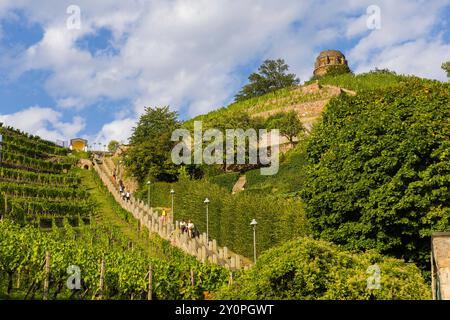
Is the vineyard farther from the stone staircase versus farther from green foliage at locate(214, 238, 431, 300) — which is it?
green foliage at locate(214, 238, 431, 300)

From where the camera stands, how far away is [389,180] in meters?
20.2

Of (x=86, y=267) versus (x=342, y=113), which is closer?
(x=86, y=267)

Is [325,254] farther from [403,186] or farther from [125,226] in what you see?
[125,226]

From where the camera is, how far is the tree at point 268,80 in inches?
3770

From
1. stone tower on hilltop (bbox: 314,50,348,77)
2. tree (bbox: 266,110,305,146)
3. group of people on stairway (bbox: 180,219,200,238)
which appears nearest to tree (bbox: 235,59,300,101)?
stone tower on hilltop (bbox: 314,50,348,77)

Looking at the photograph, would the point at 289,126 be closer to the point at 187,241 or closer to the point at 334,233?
the point at 187,241

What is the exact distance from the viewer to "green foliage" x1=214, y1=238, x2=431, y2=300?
13.1 metres

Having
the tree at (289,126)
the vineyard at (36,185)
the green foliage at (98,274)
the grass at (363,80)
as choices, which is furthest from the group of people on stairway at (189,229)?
the grass at (363,80)

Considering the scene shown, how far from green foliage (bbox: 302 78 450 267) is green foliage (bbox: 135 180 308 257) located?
510cm

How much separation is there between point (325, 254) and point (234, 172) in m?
40.7

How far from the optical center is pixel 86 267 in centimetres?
1983

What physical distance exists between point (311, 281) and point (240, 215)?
19293 mm

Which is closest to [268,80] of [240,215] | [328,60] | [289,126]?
[328,60]
